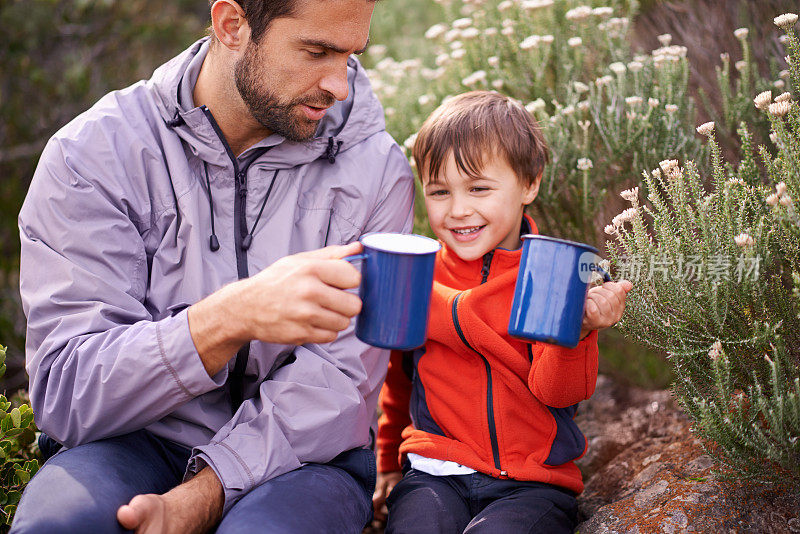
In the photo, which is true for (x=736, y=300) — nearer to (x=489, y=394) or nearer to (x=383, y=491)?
(x=489, y=394)

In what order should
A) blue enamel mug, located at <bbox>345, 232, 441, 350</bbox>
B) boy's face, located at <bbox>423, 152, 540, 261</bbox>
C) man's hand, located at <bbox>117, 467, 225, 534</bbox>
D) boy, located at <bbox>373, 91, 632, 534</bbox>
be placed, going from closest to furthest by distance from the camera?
blue enamel mug, located at <bbox>345, 232, 441, 350</bbox> < man's hand, located at <bbox>117, 467, 225, 534</bbox> < boy, located at <bbox>373, 91, 632, 534</bbox> < boy's face, located at <bbox>423, 152, 540, 261</bbox>

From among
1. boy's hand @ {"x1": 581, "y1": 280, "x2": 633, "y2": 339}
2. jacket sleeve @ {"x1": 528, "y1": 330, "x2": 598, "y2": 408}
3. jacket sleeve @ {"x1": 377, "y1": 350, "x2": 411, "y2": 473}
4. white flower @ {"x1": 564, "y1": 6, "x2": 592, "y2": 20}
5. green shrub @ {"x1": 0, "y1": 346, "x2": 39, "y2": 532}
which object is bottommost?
jacket sleeve @ {"x1": 377, "y1": 350, "x2": 411, "y2": 473}

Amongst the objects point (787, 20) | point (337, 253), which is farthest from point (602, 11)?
point (337, 253)

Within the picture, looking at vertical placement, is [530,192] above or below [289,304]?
above

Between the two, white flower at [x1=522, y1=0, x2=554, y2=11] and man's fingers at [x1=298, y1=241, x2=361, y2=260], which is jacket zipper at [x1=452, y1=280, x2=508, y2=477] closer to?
man's fingers at [x1=298, y1=241, x2=361, y2=260]

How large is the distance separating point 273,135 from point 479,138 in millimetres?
654

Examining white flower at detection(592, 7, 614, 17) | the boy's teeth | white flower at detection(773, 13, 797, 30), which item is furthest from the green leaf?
white flower at detection(592, 7, 614, 17)

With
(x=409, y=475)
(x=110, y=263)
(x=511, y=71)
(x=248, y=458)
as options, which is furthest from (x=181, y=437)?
(x=511, y=71)

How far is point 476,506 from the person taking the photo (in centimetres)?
225

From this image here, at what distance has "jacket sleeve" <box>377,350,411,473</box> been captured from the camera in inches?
111

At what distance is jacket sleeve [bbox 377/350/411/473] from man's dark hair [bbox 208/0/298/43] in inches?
48.8

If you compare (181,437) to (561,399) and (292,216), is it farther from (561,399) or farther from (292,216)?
(561,399)

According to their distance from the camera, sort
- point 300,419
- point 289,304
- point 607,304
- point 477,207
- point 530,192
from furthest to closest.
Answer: point 530,192
point 477,207
point 300,419
point 607,304
point 289,304

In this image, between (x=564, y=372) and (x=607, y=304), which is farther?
(x=564, y=372)
